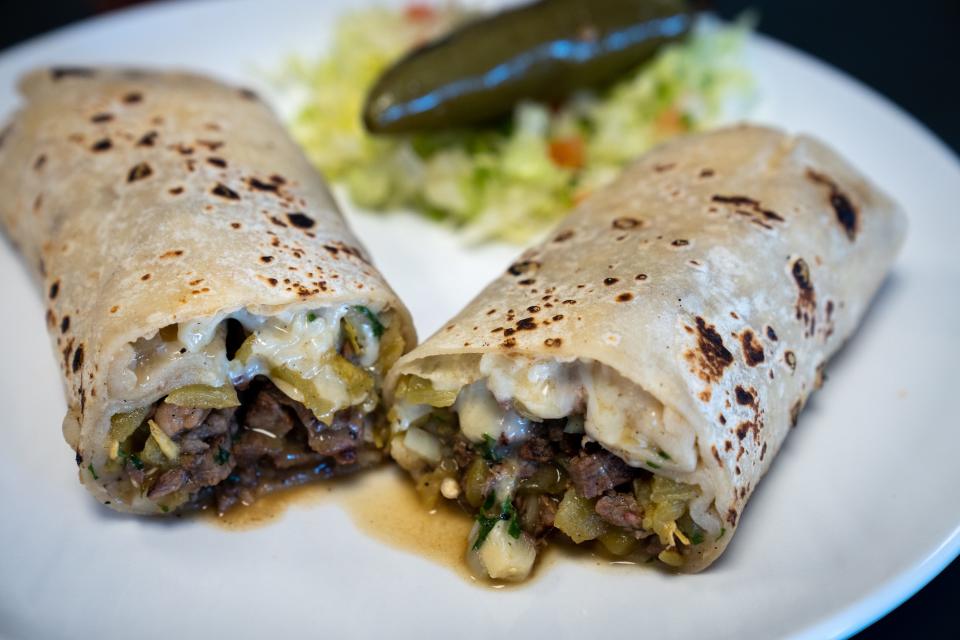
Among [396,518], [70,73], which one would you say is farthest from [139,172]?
[396,518]

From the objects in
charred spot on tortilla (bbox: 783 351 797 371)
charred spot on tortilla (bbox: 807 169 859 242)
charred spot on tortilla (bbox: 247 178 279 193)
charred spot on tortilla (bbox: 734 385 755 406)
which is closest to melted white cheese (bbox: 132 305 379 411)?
charred spot on tortilla (bbox: 247 178 279 193)

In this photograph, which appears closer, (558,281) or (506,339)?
(506,339)

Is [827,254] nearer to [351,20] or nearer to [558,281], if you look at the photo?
[558,281]

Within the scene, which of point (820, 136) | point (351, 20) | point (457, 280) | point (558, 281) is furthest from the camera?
point (351, 20)

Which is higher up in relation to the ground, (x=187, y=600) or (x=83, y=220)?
(x=83, y=220)

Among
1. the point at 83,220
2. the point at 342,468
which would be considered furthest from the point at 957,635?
the point at 83,220

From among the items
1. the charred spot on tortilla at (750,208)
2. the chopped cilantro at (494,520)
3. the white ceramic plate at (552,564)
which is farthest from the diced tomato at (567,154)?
the chopped cilantro at (494,520)
